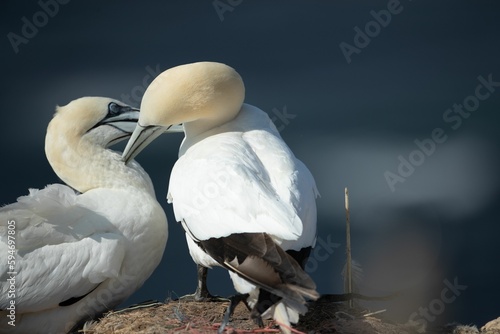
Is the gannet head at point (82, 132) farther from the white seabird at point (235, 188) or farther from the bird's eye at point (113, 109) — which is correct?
the white seabird at point (235, 188)

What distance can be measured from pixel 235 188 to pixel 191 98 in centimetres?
83

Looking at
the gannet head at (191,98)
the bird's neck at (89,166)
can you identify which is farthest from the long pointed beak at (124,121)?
the gannet head at (191,98)

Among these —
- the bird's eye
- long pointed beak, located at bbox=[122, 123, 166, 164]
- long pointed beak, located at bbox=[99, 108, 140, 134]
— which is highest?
the bird's eye

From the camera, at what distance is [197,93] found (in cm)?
501

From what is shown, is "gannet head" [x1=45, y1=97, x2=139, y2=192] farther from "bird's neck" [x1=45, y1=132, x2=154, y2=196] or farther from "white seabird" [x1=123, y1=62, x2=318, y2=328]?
"white seabird" [x1=123, y1=62, x2=318, y2=328]

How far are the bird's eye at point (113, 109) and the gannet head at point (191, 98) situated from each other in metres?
0.64

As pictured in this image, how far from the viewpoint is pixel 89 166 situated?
18.7 ft

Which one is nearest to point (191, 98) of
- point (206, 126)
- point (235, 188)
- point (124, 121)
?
point (206, 126)

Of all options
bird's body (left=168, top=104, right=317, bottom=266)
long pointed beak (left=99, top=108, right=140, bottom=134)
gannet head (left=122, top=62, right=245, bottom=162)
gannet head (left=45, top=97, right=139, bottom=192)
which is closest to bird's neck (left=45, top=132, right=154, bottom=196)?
gannet head (left=45, top=97, right=139, bottom=192)

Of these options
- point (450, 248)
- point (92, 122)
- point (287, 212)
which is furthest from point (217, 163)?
point (450, 248)

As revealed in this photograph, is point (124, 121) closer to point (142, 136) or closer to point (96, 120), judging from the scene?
point (96, 120)

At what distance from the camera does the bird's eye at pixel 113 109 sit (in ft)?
19.1

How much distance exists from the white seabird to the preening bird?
296mm

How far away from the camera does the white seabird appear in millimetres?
3947
